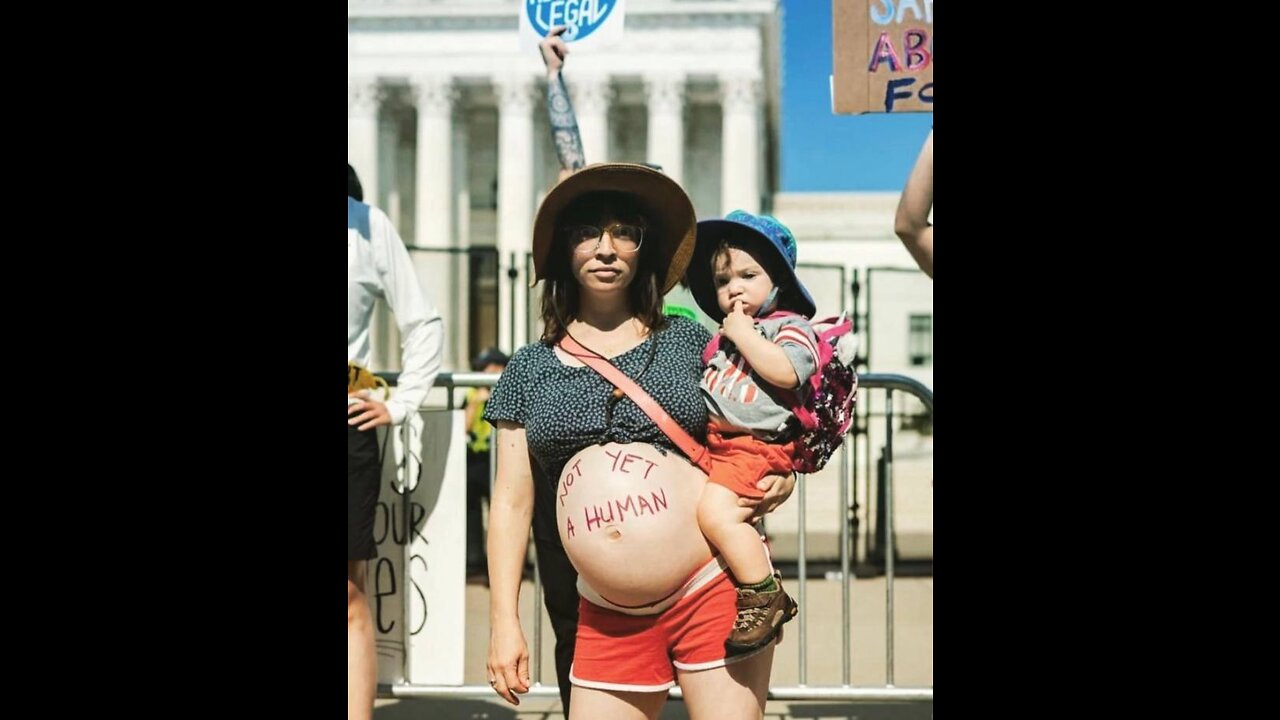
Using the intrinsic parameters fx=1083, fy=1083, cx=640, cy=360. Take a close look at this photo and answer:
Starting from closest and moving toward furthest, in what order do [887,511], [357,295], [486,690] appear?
[357,295] < [486,690] < [887,511]

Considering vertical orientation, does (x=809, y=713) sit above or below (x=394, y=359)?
below

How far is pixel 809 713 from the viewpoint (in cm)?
442

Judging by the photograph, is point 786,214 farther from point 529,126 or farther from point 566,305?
point 566,305

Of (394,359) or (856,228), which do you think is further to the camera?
(856,228)

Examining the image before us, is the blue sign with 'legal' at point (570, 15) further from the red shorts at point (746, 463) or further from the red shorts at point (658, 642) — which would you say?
the red shorts at point (658, 642)

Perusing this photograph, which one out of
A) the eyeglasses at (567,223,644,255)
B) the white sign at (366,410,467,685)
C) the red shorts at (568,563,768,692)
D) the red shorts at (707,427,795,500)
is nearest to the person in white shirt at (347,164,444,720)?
the white sign at (366,410,467,685)

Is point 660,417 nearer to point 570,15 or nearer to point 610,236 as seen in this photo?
point 610,236

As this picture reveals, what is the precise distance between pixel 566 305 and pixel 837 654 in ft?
12.1

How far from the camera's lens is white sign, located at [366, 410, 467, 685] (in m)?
3.75

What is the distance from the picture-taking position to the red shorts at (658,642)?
2.36 m

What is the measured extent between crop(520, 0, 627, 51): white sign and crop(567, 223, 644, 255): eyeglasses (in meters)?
0.83

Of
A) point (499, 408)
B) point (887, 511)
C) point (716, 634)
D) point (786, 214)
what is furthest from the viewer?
point (786, 214)
